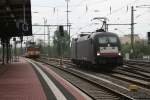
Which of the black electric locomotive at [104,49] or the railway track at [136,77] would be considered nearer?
the railway track at [136,77]

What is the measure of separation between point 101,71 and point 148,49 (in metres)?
69.9

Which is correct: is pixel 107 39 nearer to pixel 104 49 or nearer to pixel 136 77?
pixel 104 49

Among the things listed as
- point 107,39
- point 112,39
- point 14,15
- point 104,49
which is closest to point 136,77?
point 104,49

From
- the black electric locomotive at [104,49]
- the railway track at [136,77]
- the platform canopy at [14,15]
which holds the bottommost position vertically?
the railway track at [136,77]

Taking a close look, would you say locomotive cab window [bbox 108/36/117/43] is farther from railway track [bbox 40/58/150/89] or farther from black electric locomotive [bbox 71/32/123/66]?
railway track [bbox 40/58/150/89]

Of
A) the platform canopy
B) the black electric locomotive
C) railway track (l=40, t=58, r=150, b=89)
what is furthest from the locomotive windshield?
the platform canopy

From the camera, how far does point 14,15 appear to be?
39750 millimetres

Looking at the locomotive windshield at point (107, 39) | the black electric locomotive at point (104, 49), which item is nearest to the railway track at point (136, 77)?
the black electric locomotive at point (104, 49)

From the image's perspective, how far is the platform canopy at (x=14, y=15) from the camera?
1226 inches

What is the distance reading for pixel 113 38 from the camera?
37.8 m

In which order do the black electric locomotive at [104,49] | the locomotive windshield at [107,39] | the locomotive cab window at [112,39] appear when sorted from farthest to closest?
the locomotive cab window at [112,39]
the locomotive windshield at [107,39]
the black electric locomotive at [104,49]

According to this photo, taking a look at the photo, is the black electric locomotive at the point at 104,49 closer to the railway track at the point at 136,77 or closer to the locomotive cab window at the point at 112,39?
the locomotive cab window at the point at 112,39

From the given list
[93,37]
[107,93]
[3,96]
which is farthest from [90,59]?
[3,96]

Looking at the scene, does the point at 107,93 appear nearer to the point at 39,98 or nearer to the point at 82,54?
the point at 39,98
